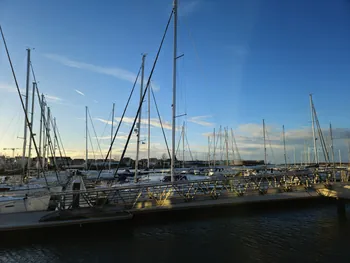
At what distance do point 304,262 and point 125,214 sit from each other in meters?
8.53

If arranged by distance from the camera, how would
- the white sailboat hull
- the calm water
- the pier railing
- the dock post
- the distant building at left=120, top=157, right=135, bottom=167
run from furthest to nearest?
the distant building at left=120, top=157, right=135, bottom=167 < the dock post < the pier railing < the white sailboat hull < the calm water

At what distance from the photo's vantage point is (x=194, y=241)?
1134 cm

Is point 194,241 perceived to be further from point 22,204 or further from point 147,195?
point 22,204

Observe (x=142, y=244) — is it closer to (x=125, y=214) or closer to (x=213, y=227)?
(x=125, y=214)

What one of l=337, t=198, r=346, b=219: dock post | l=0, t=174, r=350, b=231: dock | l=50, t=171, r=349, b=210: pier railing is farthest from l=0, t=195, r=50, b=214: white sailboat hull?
l=337, t=198, r=346, b=219: dock post

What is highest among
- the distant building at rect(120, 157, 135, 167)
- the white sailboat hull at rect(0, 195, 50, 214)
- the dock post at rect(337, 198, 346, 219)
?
the distant building at rect(120, 157, 135, 167)

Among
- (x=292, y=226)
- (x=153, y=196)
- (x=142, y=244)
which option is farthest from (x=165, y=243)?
(x=292, y=226)

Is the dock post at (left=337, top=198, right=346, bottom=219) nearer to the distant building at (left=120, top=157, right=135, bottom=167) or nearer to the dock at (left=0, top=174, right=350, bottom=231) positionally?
the dock at (left=0, top=174, right=350, bottom=231)

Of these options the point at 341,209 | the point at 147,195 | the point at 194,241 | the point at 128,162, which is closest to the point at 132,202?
the point at 147,195

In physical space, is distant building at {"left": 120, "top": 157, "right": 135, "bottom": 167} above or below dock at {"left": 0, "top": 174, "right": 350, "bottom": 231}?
above

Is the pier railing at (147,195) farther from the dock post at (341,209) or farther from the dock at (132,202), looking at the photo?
the dock post at (341,209)

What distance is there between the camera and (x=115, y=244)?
10.9 meters

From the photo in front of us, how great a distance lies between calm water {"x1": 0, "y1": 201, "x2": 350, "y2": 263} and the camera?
9.48 m

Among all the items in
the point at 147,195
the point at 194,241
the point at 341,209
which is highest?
the point at 147,195
